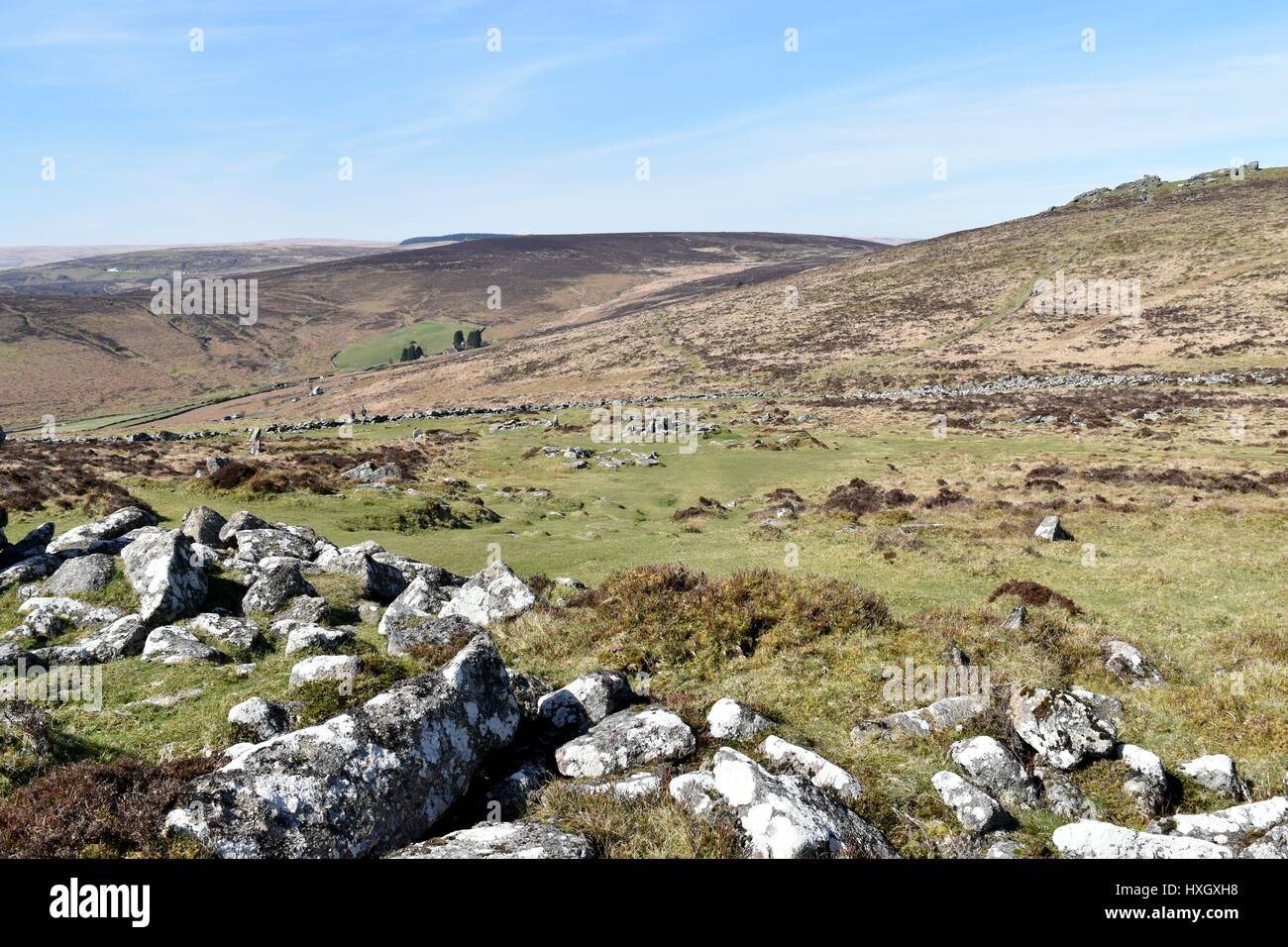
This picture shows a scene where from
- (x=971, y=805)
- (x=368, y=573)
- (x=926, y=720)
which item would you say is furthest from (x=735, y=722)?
(x=368, y=573)

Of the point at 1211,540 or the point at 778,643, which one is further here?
the point at 1211,540

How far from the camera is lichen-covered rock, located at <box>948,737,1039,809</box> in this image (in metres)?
8.85

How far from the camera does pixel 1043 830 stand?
27.1ft

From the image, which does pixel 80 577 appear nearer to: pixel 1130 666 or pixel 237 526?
pixel 237 526

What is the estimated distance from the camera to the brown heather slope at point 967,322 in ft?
299

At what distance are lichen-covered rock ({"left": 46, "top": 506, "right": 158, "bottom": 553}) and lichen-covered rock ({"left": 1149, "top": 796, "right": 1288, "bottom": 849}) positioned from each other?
23029mm

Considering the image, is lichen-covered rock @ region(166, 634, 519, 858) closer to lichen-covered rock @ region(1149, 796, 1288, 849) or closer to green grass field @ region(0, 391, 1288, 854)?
green grass field @ region(0, 391, 1288, 854)

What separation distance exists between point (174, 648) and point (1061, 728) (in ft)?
47.8

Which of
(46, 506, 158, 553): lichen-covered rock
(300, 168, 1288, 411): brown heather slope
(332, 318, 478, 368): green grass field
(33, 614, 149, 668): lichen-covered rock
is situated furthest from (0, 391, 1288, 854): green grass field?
(332, 318, 478, 368): green grass field
